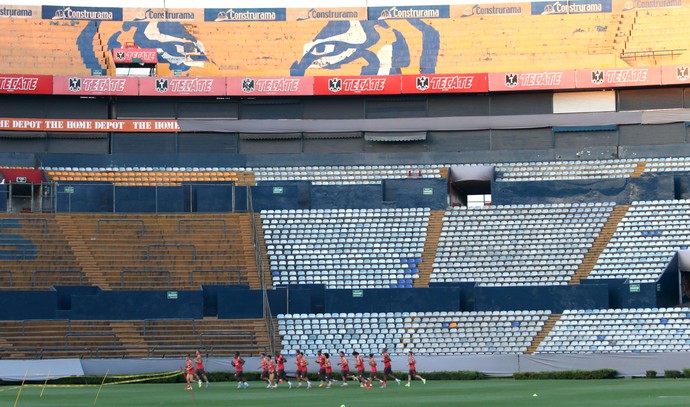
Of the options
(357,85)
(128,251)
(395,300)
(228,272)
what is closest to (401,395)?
(395,300)

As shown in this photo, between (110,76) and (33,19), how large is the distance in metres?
8.85

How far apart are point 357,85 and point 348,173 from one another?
4946 mm

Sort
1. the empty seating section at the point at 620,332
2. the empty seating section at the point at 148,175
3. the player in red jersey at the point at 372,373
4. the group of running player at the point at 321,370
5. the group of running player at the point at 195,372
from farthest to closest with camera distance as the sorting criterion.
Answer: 1. the empty seating section at the point at 148,175
2. the empty seating section at the point at 620,332
3. the group of running player at the point at 321,370
4. the group of running player at the point at 195,372
5. the player in red jersey at the point at 372,373

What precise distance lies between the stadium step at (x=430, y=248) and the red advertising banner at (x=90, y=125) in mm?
15340

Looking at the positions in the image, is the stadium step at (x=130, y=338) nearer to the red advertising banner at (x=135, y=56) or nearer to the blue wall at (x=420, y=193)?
the blue wall at (x=420, y=193)

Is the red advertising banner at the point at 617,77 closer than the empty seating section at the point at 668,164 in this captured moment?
No

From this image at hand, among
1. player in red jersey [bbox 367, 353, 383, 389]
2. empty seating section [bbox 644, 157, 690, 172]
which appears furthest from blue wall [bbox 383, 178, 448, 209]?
player in red jersey [bbox 367, 353, 383, 389]

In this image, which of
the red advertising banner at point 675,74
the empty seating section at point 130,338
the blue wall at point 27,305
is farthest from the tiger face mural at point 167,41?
the red advertising banner at point 675,74

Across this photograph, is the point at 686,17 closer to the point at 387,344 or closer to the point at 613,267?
the point at 613,267

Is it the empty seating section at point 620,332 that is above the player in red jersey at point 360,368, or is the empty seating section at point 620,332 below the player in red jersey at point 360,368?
above

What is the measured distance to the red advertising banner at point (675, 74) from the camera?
58469mm

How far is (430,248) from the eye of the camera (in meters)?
53.6

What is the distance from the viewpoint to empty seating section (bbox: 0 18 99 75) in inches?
2514

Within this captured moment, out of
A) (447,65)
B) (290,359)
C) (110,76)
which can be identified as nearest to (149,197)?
(110,76)
